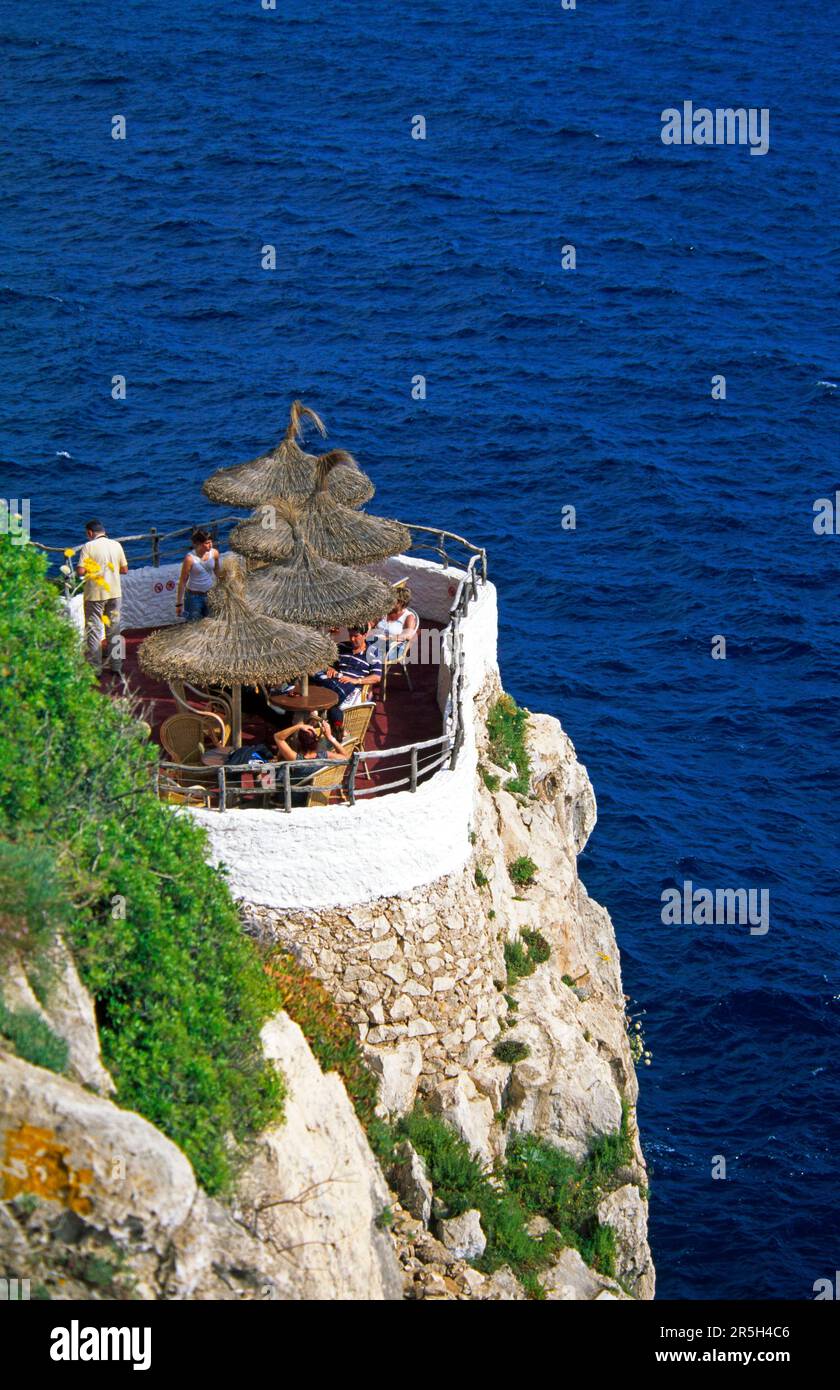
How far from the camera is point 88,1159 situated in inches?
667

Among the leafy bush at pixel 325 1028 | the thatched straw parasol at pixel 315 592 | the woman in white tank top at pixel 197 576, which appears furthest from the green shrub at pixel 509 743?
the leafy bush at pixel 325 1028

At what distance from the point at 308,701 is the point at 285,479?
6.09 meters

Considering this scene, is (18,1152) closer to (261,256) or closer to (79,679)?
(79,679)

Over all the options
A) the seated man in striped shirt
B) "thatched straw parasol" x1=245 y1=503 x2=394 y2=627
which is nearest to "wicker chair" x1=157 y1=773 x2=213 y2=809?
the seated man in striped shirt

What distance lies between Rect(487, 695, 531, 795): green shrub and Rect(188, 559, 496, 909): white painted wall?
5.20 m

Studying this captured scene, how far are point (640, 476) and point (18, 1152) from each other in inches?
2100

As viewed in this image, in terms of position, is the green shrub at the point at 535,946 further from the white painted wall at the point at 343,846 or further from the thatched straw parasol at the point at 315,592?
the thatched straw parasol at the point at 315,592

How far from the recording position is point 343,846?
25406 mm

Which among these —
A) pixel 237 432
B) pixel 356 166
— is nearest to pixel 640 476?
pixel 237 432

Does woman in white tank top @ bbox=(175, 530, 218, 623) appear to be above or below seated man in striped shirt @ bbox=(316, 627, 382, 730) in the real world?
above

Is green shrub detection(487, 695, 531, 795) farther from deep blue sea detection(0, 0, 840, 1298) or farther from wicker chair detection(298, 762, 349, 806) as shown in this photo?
deep blue sea detection(0, 0, 840, 1298)

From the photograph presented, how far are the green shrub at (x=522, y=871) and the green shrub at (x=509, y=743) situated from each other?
1.47 meters

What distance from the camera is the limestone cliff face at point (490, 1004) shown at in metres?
26.2

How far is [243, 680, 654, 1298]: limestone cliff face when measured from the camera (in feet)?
85.9
